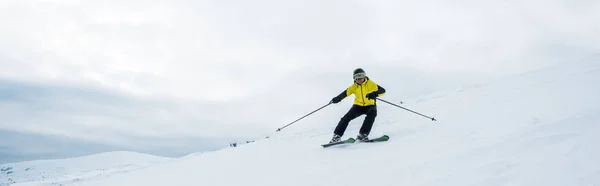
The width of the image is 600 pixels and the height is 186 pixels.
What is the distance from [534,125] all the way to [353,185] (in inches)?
139

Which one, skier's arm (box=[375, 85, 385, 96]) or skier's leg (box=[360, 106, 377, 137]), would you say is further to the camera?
skier's arm (box=[375, 85, 385, 96])

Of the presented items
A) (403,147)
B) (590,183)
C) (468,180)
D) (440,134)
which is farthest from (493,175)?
(440,134)

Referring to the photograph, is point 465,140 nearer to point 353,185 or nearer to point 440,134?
point 440,134

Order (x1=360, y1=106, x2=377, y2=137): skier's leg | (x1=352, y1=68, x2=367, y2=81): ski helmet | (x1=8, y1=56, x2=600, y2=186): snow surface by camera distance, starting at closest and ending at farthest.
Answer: (x1=8, y1=56, x2=600, y2=186): snow surface → (x1=360, y1=106, x2=377, y2=137): skier's leg → (x1=352, y1=68, x2=367, y2=81): ski helmet

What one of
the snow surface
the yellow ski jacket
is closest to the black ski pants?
the yellow ski jacket

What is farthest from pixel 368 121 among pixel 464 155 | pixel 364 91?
pixel 464 155

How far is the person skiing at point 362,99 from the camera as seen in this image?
851 cm

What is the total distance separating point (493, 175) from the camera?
4.30 m

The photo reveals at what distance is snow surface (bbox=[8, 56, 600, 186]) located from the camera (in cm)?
431

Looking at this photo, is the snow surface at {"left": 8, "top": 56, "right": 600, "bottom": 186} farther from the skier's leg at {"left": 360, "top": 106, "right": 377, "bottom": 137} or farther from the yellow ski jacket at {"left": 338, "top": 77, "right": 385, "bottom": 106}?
the yellow ski jacket at {"left": 338, "top": 77, "right": 385, "bottom": 106}

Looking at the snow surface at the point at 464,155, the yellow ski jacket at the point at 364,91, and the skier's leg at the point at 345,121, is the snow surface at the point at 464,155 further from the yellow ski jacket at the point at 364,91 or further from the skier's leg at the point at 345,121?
the yellow ski jacket at the point at 364,91

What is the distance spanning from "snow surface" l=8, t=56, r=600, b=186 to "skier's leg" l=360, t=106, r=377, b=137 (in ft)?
1.54

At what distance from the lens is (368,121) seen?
8469 mm

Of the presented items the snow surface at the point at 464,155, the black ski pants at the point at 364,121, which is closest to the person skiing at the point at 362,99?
the black ski pants at the point at 364,121
